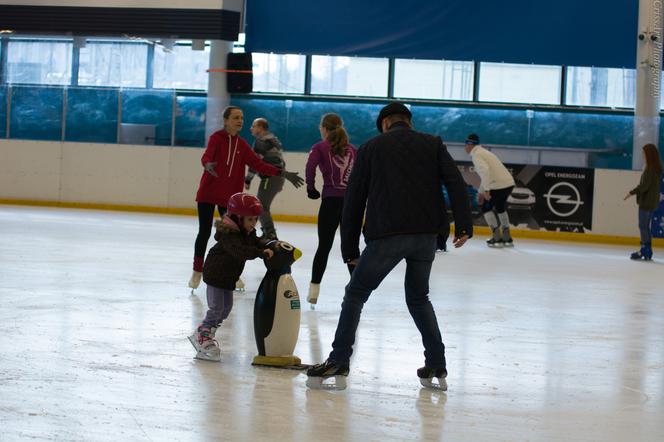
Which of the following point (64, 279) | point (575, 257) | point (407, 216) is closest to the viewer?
point (407, 216)

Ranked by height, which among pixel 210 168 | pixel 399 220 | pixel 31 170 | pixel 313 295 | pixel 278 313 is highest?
pixel 210 168

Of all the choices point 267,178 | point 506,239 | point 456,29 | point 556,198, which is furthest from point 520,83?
point 267,178

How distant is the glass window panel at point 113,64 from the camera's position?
2316 centimetres

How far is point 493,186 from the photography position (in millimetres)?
15164

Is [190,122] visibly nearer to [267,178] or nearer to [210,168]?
[267,178]

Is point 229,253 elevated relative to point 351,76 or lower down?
lower down

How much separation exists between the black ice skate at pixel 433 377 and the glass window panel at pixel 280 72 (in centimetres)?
1764

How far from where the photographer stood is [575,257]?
46.8 ft

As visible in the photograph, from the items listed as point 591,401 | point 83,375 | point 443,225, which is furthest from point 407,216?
point 83,375

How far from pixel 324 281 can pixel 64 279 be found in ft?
7.49

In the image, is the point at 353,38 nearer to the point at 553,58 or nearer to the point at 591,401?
the point at 553,58

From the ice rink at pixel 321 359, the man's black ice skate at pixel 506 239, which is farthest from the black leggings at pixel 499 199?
the ice rink at pixel 321 359

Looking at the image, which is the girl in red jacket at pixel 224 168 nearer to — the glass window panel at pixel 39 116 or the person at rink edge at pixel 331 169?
the person at rink edge at pixel 331 169

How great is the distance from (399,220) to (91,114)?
1617 centimetres
